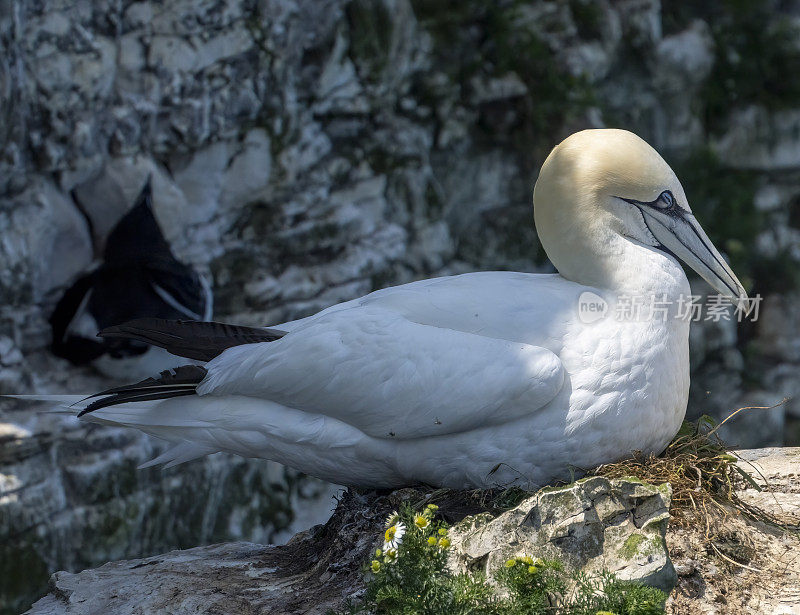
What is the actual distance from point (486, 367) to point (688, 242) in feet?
3.47

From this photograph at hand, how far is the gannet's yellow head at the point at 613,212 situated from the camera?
3.67 m

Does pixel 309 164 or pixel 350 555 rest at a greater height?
pixel 309 164

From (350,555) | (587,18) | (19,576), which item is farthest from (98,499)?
(587,18)

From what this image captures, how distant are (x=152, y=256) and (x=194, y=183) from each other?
1056mm

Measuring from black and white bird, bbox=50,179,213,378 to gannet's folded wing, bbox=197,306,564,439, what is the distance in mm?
3259

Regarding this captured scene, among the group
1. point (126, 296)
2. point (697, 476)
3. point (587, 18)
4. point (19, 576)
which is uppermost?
point (587, 18)

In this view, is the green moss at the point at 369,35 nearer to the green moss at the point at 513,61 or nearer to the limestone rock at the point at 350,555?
the green moss at the point at 513,61

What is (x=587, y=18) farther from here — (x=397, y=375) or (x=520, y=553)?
(x=520, y=553)

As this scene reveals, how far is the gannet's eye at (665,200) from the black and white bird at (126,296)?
156 inches

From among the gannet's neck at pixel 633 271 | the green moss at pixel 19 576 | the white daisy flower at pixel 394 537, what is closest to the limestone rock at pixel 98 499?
the green moss at pixel 19 576

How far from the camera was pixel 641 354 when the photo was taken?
135 inches

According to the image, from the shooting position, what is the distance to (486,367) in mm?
3357

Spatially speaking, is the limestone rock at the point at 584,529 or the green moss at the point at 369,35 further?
the green moss at the point at 369,35

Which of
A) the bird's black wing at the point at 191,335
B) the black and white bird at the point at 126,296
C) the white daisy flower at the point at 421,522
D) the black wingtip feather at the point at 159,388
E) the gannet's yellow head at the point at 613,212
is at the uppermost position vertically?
the gannet's yellow head at the point at 613,212
